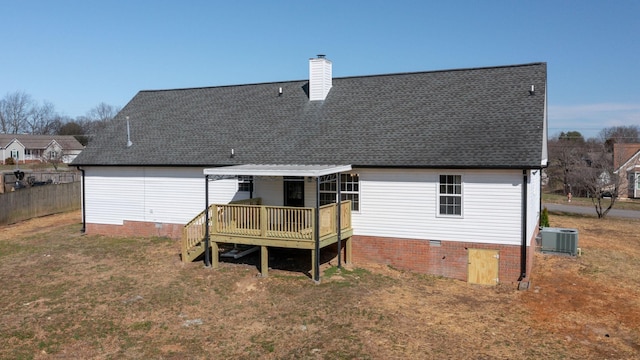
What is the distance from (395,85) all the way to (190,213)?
9.93 meters

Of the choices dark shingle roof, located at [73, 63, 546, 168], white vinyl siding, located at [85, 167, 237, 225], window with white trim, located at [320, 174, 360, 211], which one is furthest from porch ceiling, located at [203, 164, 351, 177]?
white vinyl siding, located at [85, 167, 237, 225]

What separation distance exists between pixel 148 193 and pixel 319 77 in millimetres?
8754

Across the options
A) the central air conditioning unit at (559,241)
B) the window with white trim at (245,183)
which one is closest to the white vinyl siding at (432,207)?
the window with white trim at (245,183)

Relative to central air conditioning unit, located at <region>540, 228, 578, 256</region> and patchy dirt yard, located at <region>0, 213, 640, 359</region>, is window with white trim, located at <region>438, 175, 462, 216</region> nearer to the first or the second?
patchy dirt yard, located at <region>0, 213, 640, 359</region>

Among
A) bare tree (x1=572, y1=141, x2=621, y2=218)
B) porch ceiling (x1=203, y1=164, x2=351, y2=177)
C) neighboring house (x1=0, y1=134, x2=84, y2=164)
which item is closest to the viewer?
porch ceiling (x1=203, y1=164, x2=351, y2=177)

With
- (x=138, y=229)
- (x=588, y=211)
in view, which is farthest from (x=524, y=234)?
(x=588, y=211)

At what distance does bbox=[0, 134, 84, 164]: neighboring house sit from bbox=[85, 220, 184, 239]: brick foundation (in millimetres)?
57017

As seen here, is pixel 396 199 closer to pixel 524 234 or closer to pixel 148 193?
pixel 524 234

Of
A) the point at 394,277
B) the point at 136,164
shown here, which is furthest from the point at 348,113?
the point at 136,164

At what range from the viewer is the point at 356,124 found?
61.7 ft

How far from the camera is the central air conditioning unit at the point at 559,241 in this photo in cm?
1834

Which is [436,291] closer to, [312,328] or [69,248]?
[312,328]

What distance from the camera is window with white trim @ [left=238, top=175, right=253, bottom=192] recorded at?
18.5 metres

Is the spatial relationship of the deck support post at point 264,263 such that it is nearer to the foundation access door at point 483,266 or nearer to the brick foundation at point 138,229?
the brick foundation at point 138,229
